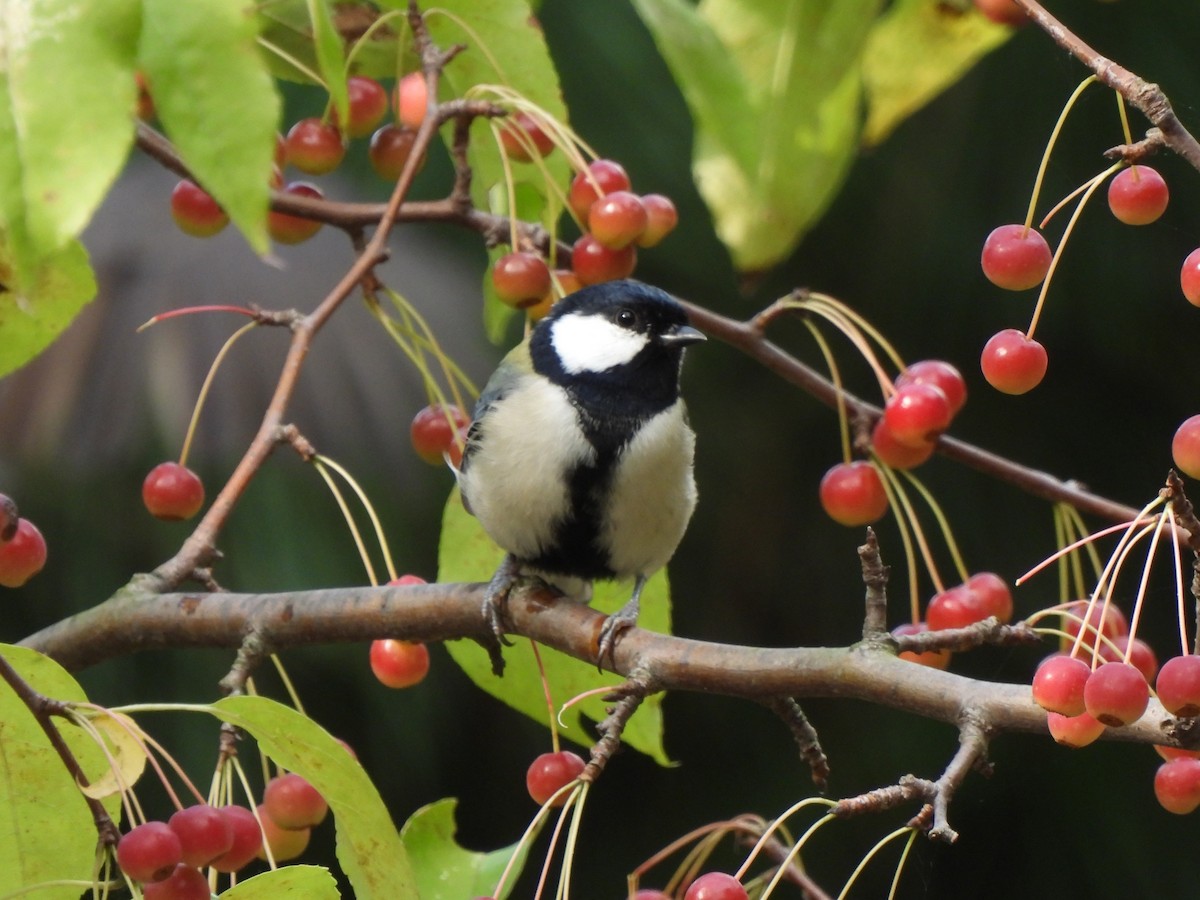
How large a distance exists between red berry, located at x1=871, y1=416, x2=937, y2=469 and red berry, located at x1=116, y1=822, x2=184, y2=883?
52cm

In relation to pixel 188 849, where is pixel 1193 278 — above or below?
above

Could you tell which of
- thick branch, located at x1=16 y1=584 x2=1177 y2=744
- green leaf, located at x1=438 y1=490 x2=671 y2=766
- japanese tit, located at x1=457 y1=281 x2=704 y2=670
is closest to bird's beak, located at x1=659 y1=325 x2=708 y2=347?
japanese tit, located at x1=457 y1=281 x2=704 y2=670

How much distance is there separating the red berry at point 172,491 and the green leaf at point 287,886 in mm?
350

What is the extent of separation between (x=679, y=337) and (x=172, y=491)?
0.45m

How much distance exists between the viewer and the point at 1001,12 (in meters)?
0.75

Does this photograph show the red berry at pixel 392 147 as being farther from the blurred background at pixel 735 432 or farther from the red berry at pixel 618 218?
the blurred background at pixel 735 432

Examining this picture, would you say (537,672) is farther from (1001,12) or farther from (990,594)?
(1001,12)

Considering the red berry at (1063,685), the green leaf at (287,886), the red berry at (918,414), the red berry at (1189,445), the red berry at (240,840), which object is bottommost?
the red berry at (240,840)

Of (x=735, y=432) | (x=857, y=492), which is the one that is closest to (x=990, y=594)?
(x=857, y=492)

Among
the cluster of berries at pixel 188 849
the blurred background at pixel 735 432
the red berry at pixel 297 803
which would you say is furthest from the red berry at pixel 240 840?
the blurred background at pixel 735 432

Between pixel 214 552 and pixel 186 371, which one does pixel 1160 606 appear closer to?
pixel 186 371

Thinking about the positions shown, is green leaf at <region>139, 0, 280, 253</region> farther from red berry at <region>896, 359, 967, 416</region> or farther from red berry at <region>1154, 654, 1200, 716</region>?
red berry at <region>896, 359, 967, 416</region>

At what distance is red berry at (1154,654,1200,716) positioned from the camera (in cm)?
50

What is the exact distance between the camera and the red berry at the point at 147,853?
21.6 inches
